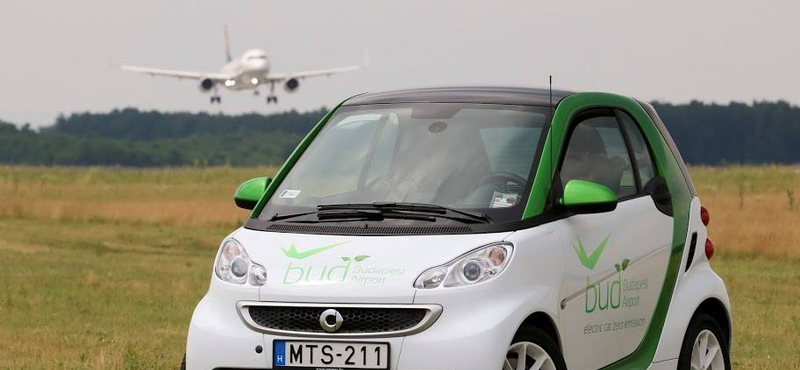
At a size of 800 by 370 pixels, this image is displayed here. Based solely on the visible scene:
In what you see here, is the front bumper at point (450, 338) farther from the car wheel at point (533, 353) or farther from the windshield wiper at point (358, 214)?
the windshield wiper at point (358, 214)

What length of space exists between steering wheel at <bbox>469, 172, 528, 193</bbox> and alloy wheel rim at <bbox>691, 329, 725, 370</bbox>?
5.61ft

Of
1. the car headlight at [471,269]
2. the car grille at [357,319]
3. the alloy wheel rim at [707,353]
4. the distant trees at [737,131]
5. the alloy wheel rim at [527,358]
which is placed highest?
the car headlight at [471,269]

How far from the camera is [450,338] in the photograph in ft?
20.9

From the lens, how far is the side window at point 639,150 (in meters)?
8.18

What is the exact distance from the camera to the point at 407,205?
7.03 metres

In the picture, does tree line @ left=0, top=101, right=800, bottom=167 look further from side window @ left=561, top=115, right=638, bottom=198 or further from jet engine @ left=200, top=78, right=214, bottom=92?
side window @ left=561, top=115, right=638, bottom=198

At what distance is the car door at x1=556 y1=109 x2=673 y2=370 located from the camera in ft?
23.5

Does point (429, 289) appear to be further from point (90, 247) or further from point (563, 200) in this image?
point (90, 247)

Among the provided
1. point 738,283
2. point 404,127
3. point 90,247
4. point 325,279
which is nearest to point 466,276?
point 325,279

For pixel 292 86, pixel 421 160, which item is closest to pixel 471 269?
pixel 421 160

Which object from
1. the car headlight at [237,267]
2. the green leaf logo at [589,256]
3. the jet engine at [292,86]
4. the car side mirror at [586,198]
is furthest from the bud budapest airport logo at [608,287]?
the jet engine at [292,86]

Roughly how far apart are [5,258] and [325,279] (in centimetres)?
1984

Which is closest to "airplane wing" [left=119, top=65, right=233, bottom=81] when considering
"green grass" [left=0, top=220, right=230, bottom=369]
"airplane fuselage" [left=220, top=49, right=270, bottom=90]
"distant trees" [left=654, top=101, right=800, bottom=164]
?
"airplane fuselage" [left=220, top=49, right=270, bottom=90]

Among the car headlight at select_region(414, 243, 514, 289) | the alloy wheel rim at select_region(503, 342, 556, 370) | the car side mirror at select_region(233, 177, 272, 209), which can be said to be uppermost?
the car side mirror at select_region(233, 177, 272, 209)
